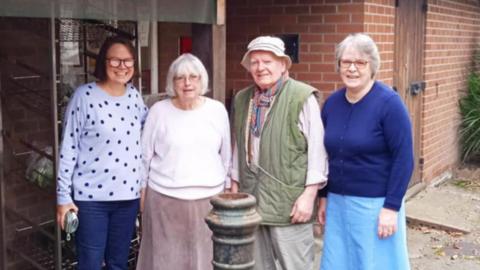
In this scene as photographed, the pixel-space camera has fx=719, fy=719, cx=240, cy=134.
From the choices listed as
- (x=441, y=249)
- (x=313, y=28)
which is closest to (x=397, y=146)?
(x=313, y=28)

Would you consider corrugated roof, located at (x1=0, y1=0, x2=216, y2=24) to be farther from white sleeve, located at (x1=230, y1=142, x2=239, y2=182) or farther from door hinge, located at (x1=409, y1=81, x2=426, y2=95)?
door hinge, located at (x1=409, y1=81, x2=426, y2=95)

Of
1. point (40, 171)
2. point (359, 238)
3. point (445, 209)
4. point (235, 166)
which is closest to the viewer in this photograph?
point (359, 238)

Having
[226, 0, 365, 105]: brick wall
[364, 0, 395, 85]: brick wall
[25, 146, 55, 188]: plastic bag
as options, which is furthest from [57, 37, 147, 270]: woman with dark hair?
[364, 0, 395, 85]: brick wall

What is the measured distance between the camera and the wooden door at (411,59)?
7.69 metres

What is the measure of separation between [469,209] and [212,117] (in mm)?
4904

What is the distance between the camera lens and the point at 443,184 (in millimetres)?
9461

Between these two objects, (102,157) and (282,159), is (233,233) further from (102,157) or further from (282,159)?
(102,157)

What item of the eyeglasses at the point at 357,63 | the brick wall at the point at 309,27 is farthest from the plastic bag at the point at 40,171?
the brick wall at the point at 309,27

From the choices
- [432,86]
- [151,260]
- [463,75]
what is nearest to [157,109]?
[151,260]

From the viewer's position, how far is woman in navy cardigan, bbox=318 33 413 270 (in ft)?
12.3

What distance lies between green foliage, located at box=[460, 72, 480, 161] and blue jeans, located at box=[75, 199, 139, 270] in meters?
6.99

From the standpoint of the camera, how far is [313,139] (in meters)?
3.93

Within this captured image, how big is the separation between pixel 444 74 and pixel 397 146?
20.3 feet

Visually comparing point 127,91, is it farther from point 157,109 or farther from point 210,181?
point 210,181
